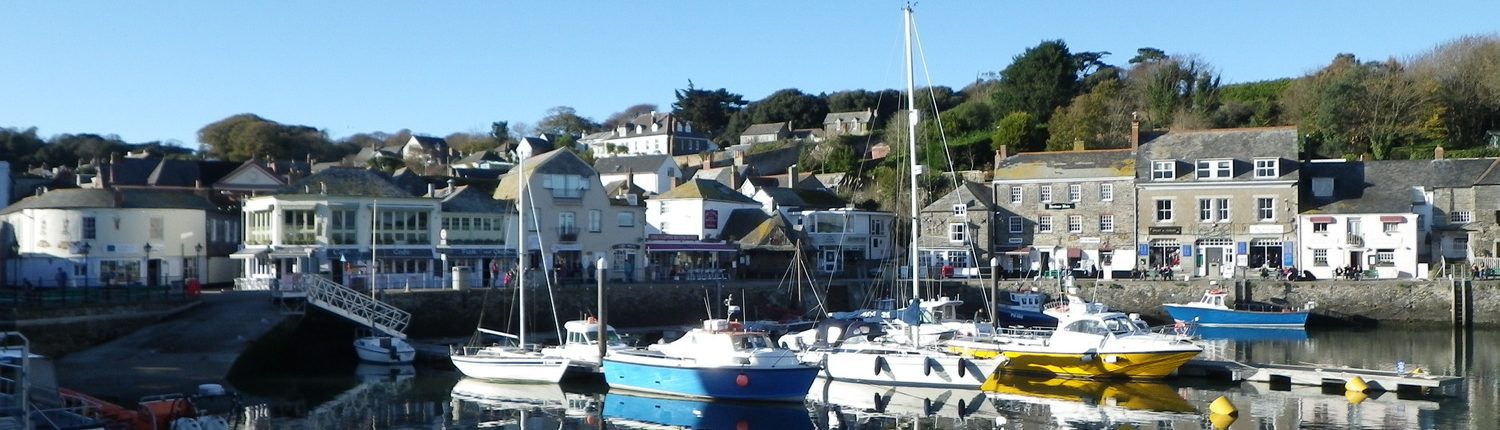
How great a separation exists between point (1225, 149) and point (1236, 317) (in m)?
11.8

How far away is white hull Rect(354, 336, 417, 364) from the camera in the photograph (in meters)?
39.1

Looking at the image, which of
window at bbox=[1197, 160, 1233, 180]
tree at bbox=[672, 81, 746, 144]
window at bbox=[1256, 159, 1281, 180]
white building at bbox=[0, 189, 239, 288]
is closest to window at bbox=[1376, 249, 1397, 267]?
window at bbox=[1256, 159, 1281, 180]

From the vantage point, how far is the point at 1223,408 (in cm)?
2895

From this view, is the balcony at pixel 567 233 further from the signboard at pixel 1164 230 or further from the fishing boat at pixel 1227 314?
the signboard at pixel 1164 230

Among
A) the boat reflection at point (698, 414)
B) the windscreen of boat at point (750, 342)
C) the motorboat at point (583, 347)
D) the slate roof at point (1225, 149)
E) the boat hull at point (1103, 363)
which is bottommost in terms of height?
the boat reflection at point (698, 414)


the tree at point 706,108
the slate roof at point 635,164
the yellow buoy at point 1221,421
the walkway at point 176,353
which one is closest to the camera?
the yellow buoy at point 1221,421

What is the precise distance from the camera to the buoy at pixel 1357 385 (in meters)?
32.1

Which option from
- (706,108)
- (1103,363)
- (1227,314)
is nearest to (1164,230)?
(1227,314)

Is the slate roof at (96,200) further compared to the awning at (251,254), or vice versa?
the slate roof at (96,200)

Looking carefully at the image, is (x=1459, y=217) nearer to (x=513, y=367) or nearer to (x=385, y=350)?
(x=513, y=367)

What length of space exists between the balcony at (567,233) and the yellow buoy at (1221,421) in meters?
29.6

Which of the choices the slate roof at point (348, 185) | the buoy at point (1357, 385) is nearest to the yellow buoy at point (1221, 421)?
the buoy at point (1357, 385)

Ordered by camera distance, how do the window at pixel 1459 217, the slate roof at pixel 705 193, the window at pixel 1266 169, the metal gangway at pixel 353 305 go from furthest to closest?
the slate roof at pixel 705 193 < the window at pixel 1266 169 < the window at pixel 1459 217 < the metal gangway at pixel 353 305

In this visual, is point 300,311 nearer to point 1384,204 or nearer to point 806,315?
point 806,315
